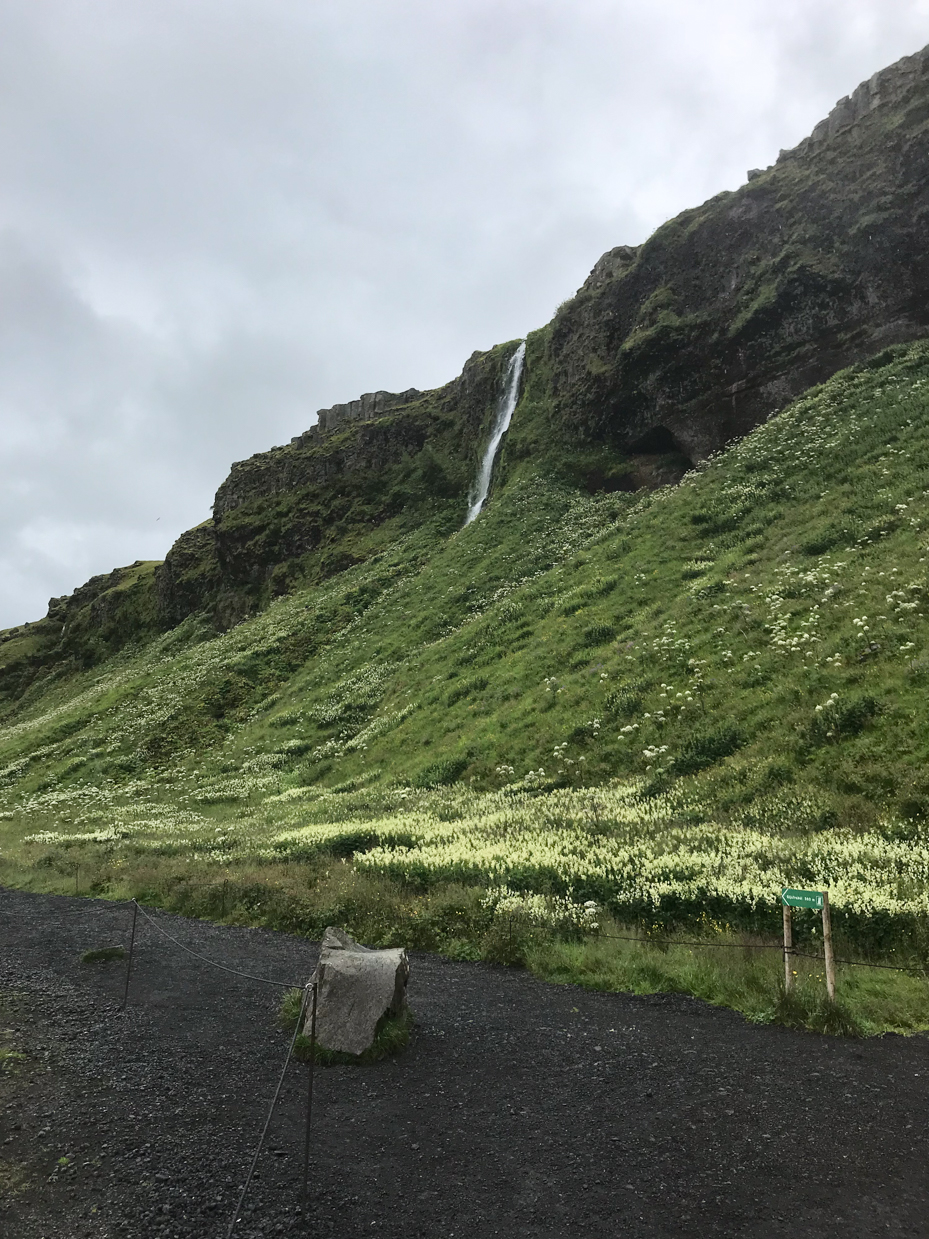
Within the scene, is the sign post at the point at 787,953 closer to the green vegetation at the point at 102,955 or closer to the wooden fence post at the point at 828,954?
the wooden fence post at the point at 828,954

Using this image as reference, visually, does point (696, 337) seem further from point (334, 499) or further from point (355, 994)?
point (355, 994)

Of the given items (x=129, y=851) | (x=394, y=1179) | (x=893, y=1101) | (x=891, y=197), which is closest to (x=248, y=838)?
(x=129, y=851)

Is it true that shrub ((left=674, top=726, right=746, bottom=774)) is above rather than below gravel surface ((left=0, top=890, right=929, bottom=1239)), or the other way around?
above

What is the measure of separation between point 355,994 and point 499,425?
62654mm

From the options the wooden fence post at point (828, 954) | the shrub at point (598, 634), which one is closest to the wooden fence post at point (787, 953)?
the wooden fence post at point (828, 954)

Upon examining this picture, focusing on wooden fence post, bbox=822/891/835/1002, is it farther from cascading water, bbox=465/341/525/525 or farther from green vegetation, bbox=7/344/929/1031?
cascading water, bbox=465/341/525/525

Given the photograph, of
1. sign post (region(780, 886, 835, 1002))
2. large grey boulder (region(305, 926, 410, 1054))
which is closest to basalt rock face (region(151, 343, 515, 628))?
large grey boulder (region(305, 926, 410, 1054))

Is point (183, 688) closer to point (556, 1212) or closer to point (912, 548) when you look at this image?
point (912, 548)

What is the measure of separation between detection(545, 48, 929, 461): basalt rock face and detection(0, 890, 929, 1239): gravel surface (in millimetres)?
42389

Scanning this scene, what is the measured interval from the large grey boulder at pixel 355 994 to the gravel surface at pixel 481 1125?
431 millimetres

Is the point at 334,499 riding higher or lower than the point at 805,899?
higher

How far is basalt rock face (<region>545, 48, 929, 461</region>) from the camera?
41.7 metres

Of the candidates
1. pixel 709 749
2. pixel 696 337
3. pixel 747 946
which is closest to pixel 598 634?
pixel 709 749

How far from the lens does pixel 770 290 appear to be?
4500cm
